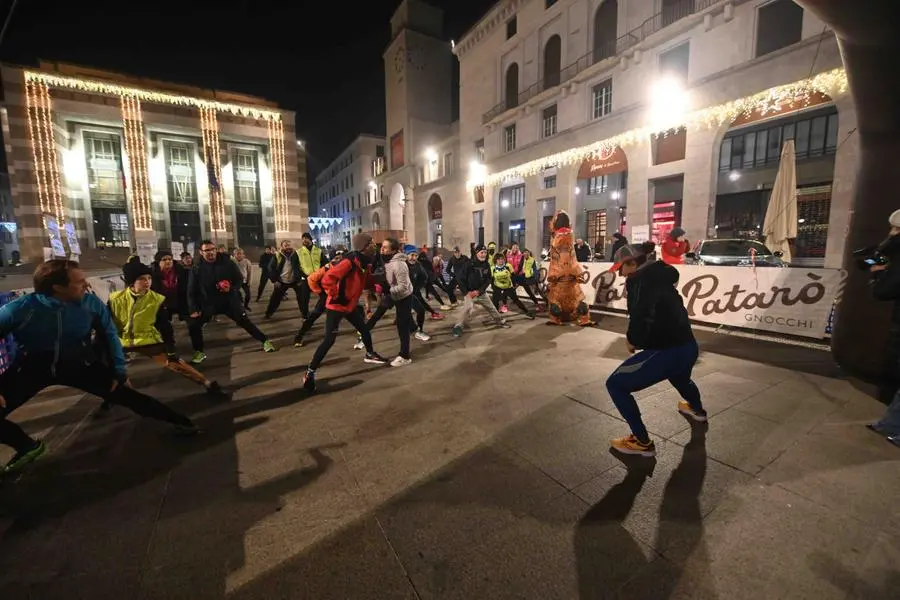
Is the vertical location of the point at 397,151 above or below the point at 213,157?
above

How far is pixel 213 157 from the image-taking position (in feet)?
117

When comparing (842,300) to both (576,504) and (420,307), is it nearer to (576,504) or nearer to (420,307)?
(576,504)

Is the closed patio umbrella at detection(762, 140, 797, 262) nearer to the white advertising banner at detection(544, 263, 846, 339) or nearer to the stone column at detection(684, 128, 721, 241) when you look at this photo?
the white advertising banner at detection(544, 263, 846, 339)

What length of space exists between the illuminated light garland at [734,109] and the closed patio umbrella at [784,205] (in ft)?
7.07

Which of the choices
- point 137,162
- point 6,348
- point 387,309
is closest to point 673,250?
point 387,309

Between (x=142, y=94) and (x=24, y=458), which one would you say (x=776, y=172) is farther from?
(x=142, y=94)

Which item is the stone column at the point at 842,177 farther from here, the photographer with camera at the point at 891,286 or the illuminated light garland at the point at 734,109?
the photographer with camera at the point at 891,286

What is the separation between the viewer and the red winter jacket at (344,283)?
523cm

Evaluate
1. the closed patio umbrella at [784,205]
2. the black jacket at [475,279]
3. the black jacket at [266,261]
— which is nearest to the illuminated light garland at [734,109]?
the closed patio umbrella at [784,205]

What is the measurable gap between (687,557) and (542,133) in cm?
2471

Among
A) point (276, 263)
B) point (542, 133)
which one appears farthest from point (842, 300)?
point (542, 133)

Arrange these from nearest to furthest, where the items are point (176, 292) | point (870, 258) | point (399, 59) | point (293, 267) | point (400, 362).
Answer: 1. point (870, 258)
2. point (400, 362)
3. point (176, 292)
4. point (293, 267)
5. point (399, 59)

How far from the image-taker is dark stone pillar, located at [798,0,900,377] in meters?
3.69

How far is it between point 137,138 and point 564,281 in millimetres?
39880
